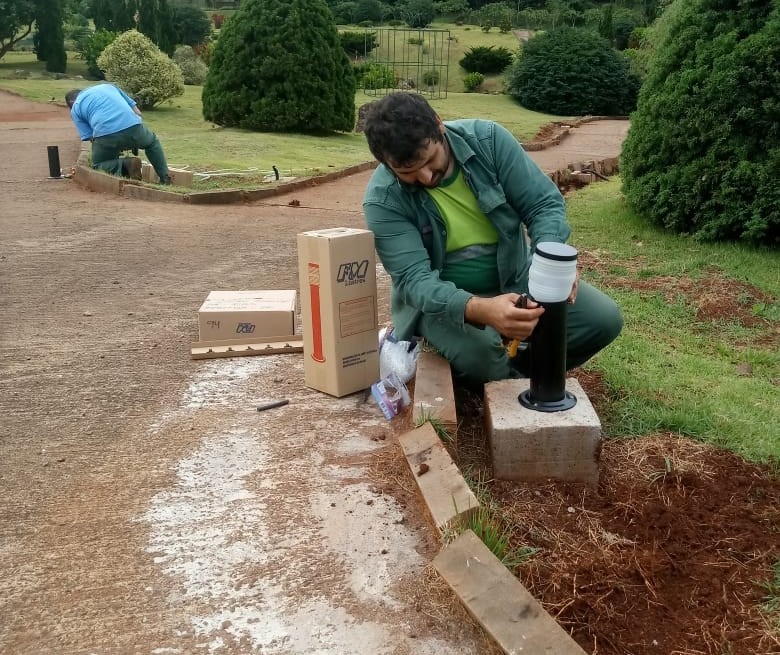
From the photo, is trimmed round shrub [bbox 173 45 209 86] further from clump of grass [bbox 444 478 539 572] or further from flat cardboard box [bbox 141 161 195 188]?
clump of grass [bbox 444 478 539 572]

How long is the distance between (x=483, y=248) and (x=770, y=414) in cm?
146

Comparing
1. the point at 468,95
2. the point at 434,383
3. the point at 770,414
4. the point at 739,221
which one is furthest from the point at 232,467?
the point at 468,95

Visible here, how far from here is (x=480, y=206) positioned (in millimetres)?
3244

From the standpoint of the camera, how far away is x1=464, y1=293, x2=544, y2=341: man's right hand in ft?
9.23

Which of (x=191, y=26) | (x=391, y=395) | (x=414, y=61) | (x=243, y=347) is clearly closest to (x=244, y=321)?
(x=243, y=347)

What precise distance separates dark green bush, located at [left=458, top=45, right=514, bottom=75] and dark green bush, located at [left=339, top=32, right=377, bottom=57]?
13.7 ft

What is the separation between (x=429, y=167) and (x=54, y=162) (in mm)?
8691

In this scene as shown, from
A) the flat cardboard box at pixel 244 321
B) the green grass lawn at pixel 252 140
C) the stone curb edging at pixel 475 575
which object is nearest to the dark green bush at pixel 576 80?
the green grass lawn at pixel 252 140

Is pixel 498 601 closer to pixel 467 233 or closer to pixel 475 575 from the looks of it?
pixel 475 575

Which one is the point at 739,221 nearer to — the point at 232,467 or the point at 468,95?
the point at 232,467

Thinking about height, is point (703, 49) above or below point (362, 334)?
above

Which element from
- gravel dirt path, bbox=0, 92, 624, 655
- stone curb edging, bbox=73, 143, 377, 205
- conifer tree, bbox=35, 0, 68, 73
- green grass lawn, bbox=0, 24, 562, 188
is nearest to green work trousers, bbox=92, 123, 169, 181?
stone curb edging, bbox=73, 143, 377, 205

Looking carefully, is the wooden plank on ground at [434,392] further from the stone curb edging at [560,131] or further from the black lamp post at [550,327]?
the stone curb edging at [560,131]

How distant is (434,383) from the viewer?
10.8 ft
